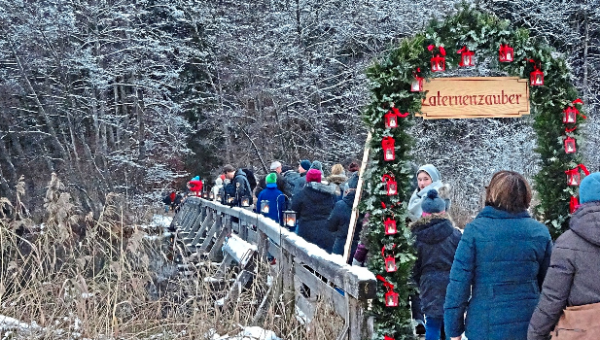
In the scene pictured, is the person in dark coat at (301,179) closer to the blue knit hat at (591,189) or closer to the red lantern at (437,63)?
the red lantern at (437,63)

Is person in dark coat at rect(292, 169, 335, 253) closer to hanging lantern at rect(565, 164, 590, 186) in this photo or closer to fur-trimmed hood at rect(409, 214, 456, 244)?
fur-trimmed hood at rect(409, 214, 456, 244)

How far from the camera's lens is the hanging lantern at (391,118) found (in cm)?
498

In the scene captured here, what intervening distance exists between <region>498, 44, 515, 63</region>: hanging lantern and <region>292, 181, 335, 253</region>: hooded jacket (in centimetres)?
270

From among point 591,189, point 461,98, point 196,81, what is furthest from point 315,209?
point 196,81

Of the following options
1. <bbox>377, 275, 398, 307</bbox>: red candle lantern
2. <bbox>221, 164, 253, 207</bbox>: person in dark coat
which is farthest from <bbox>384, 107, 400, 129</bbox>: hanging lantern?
<bbox>221, 164, 253, 207</bbox>: person in dark coat

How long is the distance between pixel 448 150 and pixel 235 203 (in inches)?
363

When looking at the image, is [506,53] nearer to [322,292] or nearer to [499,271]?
[499,271]

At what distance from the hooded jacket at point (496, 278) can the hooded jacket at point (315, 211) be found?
370 cm

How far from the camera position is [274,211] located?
9414 millimetres

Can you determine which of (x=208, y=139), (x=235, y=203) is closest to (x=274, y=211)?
(x=235, y=203)

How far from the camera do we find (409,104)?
5.04 m

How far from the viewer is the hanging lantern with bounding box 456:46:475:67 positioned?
519 cm

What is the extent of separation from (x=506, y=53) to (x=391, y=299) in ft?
6.71

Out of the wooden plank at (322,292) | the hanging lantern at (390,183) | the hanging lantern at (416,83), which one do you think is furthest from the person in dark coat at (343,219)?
the hanging lantern at (416,83)
